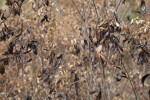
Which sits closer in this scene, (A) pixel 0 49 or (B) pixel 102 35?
(B) pixel 102 35

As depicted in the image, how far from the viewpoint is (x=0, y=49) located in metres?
2.92

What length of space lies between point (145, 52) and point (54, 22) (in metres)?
2.30

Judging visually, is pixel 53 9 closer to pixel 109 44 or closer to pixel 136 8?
pixel 136 8

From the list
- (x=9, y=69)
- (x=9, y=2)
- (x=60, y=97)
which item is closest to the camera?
(x=9, y=2)

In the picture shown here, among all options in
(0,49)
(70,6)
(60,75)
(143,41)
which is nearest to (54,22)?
(70,6)

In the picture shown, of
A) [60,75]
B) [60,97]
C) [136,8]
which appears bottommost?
[60,97]

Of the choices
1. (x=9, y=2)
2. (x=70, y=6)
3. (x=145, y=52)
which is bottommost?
(x=145, y=52)

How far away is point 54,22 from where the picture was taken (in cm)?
314

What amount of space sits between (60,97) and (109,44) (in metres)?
1.25

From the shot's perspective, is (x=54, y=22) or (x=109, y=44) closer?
(x=109, y=44)

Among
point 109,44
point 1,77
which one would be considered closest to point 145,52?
point 109,44

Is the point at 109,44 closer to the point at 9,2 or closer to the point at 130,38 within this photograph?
the point at 130,38

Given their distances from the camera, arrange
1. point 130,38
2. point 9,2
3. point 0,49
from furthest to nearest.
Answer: point 0,49, point 9,2, point 130,38

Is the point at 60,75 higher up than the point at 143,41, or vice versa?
the point at 143,41
